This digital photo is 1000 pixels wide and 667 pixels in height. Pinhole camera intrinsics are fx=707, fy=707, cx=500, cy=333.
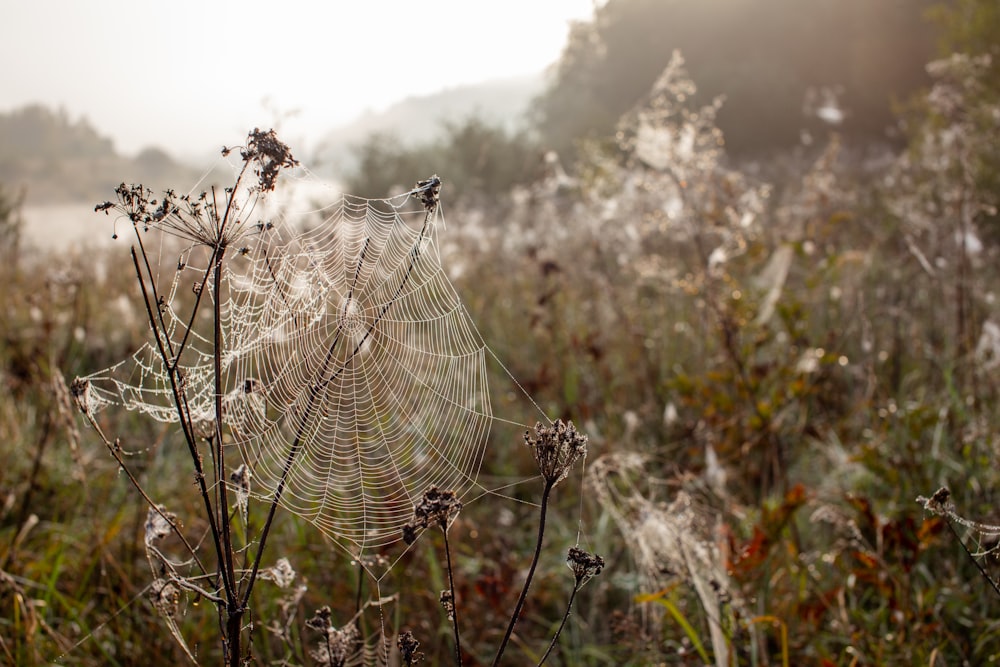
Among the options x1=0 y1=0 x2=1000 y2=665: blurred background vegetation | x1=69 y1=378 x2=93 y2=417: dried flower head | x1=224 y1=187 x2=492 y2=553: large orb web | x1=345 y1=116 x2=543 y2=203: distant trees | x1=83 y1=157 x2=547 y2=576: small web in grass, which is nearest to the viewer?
x1=69 y1=378 x2=93 y2=417: dried flower head

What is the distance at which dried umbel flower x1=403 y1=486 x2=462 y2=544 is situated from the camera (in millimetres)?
→ 976

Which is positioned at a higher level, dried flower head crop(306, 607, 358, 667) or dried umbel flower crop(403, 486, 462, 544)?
dried umbel flower crop(403, 486, 462, 544)

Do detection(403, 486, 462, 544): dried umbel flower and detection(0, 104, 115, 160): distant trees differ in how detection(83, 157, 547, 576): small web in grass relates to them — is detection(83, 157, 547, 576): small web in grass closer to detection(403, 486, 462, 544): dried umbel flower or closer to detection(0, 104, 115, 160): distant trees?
detection(403, 486, 462, 544): dried umbel flower

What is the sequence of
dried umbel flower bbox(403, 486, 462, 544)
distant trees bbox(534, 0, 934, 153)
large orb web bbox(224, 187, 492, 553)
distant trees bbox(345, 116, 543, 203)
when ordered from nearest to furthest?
dried umbel flower bbox(403, 486, 462, 544) → large orb web bbox(224, 187, 492, 553) → distant trees bbox(534, 0, 934, 153) → distant trees bbox(345, 116, 543, 203)

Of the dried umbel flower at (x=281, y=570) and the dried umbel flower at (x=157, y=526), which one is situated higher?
the dried umbel flower at (x=157, y=526)

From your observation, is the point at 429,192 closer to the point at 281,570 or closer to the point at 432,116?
the point at 281,570

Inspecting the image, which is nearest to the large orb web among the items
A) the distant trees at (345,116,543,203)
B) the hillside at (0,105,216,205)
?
the distant trees at (345,116,543,203)

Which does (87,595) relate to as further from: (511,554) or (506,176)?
(506,176)

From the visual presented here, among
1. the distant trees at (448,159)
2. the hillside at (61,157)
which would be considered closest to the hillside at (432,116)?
the distant trees at (448,159)

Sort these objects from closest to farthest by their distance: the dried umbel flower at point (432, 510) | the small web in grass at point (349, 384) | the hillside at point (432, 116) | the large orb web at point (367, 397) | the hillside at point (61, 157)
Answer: the dried umbel flower at point (432, 510) → the small web in grass at point (349, 384) → the large orb web at point (367, 397) → the hillside at point (432, 116) → the hillside at point (61, 157)

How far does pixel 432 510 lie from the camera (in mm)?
981

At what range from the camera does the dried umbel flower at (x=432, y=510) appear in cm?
98

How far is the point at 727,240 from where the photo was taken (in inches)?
123

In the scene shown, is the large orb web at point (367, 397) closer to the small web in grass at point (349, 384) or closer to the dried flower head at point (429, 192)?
the small web in grass at point (349, 384)
